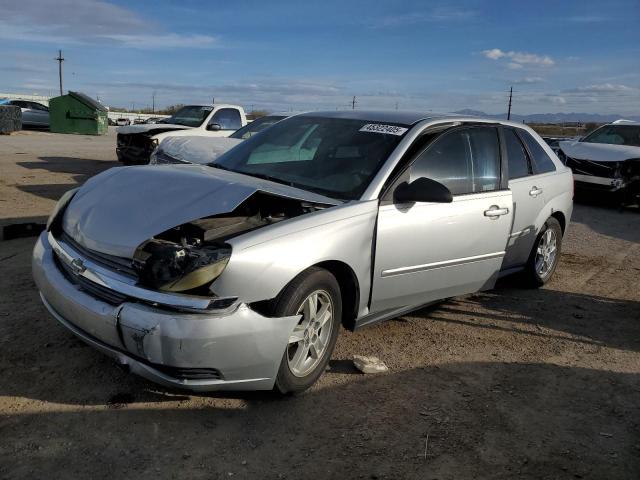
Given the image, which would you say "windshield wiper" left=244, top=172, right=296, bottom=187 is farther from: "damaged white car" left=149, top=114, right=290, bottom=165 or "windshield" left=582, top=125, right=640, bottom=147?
"windshield" left=582, top=125, right=640, bottom=147

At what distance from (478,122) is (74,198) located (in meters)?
3.19

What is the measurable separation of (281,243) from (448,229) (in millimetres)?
1554

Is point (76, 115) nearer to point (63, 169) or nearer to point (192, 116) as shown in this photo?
point (63, 169)

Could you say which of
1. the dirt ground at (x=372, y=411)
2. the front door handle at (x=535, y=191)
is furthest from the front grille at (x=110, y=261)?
the front door handle at (x=535, y=191)

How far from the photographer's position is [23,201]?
9.03m

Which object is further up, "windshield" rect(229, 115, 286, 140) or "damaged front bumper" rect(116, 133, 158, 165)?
"windshield" rect(229, 115, 286, 140)

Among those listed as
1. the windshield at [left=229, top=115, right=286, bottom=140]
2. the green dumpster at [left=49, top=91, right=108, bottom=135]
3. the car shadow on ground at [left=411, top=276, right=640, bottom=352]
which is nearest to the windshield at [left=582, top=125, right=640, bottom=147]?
the windshield at [left=229, top=115, right=286, bottom=140]

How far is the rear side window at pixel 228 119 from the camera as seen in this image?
42.6 feet

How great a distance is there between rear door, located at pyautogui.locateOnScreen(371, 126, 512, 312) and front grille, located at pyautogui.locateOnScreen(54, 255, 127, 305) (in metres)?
1.58

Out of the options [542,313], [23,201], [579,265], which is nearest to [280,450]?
[542,313]

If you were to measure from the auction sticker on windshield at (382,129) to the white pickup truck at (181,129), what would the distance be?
789cm

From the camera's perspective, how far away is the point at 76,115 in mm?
29234

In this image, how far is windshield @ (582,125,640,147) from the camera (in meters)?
12.7

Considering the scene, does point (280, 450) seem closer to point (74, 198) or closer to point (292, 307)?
point (292, 307)
